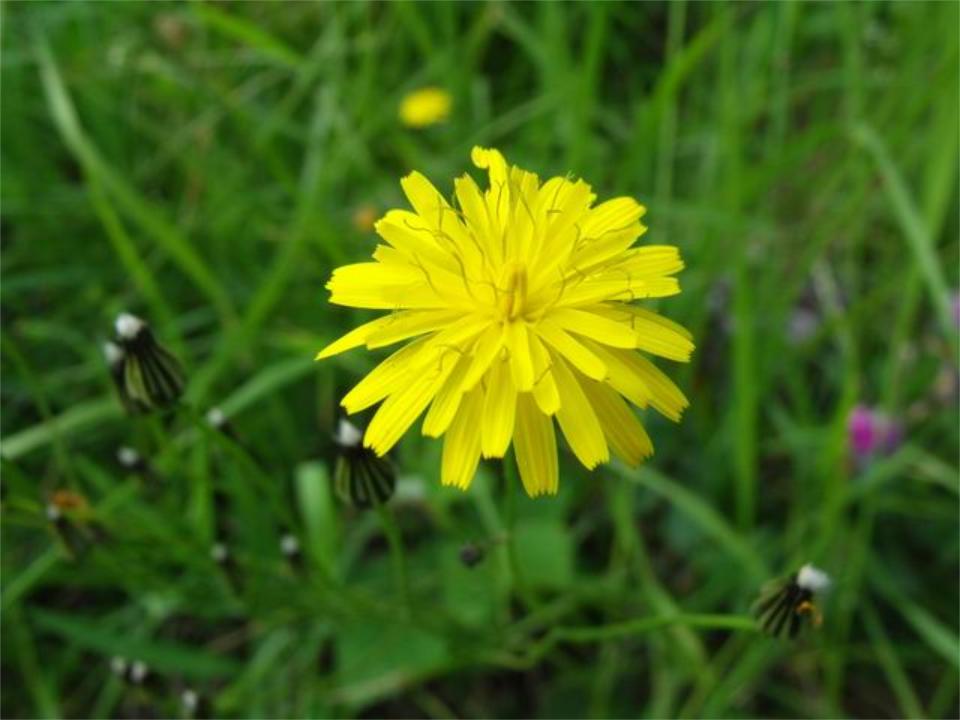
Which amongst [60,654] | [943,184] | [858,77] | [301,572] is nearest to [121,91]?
[60,654]

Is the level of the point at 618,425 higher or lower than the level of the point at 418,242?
lower

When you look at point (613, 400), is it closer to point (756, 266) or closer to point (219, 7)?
point (756, 266)

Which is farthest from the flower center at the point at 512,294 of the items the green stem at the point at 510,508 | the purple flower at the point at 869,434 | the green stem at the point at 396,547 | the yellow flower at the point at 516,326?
the purple flower at the point at 869,434

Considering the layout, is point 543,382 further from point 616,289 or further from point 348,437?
point 348,437

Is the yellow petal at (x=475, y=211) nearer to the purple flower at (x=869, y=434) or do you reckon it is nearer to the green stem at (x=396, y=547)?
the green stem at (x=396, y=547)

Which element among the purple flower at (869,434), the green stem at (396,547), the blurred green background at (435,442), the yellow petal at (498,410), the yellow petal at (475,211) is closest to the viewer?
the yellow petal at (498,410)

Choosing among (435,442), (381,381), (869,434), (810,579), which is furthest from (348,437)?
(869,434)
